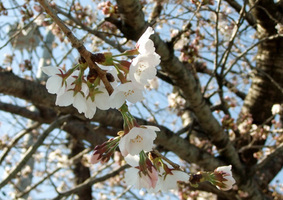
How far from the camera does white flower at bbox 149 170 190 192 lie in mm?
875

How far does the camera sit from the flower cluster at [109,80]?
702 mm

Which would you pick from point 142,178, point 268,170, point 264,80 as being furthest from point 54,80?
point 268,170

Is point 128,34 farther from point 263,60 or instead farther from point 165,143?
point 263,60

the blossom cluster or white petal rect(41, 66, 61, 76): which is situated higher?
white petal rect(41, 66, 61, 76)

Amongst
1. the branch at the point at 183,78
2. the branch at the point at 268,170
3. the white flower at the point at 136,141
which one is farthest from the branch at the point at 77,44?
the branch at the point at 268,170

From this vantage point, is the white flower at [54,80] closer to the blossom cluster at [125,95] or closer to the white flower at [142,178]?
the blossom cluster at [125,95]

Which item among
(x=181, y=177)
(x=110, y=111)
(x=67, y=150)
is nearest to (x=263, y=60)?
(x=110, y=111)

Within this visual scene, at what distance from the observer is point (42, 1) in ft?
2.10

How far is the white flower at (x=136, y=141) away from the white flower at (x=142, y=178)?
0.27ft

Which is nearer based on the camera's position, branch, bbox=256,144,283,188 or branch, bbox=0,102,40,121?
branch, bbox=0,102,40,121

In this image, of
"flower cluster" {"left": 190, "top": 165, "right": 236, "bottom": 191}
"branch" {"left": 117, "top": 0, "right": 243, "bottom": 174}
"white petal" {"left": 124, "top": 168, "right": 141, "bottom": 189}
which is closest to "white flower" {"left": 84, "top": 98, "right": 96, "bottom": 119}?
"white petal" {"left": 124, "top": 168, "right": 141, "bottom": 189}

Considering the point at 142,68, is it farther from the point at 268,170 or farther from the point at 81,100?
the point at 268,170

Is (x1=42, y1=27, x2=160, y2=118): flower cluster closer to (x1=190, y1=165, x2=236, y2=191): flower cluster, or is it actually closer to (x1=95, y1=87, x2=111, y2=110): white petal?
(x1=95, y1=87, x2=111, y2=110): white petal

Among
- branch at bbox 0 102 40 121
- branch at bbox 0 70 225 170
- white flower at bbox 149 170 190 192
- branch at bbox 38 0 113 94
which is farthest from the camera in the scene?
branch at bbox 0 102 40 121
